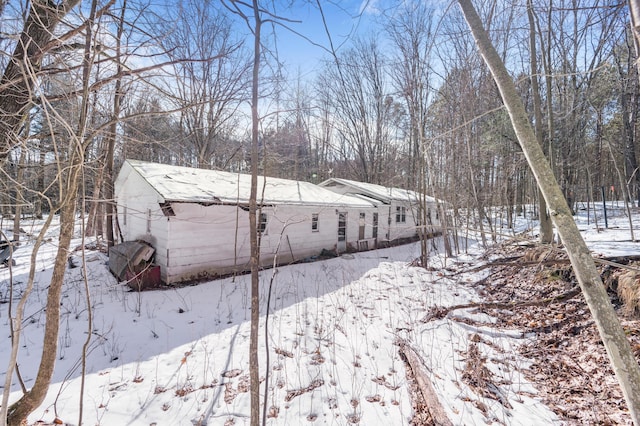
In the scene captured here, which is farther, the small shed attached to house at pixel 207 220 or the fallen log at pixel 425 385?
the small shed attached to house at pixel 207 220

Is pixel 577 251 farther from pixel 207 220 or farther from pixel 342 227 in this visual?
pixel 342 227

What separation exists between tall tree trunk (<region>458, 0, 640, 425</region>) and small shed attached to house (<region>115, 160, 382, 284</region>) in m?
4.08

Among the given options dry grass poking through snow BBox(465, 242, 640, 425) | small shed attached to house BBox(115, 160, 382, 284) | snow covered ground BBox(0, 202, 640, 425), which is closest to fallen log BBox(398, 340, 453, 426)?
snow covered ground BBox(0, 202, 640, 425)

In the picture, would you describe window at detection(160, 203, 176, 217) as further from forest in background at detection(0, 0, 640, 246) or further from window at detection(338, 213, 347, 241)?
window at detection(338, 213, 347, 241)

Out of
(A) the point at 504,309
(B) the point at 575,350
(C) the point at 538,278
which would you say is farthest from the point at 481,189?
(B) the point at 575,350

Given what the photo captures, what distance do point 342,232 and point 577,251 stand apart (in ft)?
37.5

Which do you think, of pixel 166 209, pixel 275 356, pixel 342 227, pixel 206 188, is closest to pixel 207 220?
pixel 206 188

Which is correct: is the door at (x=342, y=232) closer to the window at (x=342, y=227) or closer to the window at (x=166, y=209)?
the window at (x=342, y=227)

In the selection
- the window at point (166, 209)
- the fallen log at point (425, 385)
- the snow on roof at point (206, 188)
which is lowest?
the fallen log at point (425, 385)

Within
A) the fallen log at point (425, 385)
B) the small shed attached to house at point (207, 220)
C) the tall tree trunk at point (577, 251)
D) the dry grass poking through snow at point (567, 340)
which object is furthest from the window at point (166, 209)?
the dry grass poking through snow at point (567, 340)

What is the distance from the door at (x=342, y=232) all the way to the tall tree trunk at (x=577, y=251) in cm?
1092

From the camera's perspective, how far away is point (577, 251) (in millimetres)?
1492

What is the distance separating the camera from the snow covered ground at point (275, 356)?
8.90 feet

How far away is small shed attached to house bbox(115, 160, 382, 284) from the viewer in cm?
725
